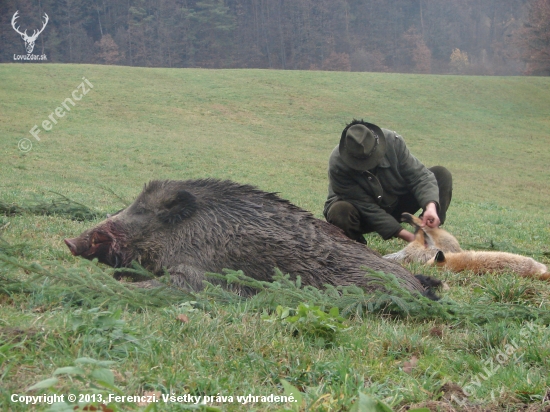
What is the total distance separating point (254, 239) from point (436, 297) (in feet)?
5.06

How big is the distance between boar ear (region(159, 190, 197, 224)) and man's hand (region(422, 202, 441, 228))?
8.65 ft

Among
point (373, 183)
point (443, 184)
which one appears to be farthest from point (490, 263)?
point (443, 184)

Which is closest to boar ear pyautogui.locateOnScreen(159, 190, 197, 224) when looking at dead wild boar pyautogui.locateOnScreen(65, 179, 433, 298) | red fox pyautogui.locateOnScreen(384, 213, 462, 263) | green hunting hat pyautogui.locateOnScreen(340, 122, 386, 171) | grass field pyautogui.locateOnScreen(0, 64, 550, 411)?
dead wild boar pyautogui.locateOnScreen(65, 179, 433, 298)

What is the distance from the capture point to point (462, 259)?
5.88 m

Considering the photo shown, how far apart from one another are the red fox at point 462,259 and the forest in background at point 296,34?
1829 inches

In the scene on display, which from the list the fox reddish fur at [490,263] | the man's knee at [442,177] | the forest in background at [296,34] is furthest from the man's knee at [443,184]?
the forest in background at [296,34]

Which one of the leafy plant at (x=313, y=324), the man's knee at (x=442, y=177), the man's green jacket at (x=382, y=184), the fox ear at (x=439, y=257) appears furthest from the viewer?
the man's knee at (x=442, y=177)

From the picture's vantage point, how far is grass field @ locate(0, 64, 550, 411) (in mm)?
2637

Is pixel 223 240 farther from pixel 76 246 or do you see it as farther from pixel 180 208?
pixel 76 246

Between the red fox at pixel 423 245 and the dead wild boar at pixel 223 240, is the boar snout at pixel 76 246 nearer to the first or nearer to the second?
the dead wild boar at pixel 223 240

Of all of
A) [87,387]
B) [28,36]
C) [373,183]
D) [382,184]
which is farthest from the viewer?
[28,36]

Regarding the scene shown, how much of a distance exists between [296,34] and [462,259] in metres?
59.7

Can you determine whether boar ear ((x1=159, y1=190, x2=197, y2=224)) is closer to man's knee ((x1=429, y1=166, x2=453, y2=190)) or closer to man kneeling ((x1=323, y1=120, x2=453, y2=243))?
man kneeling ((x1=323, y1=120, x2=453, y2=243))

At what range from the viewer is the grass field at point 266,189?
8.65 ft
